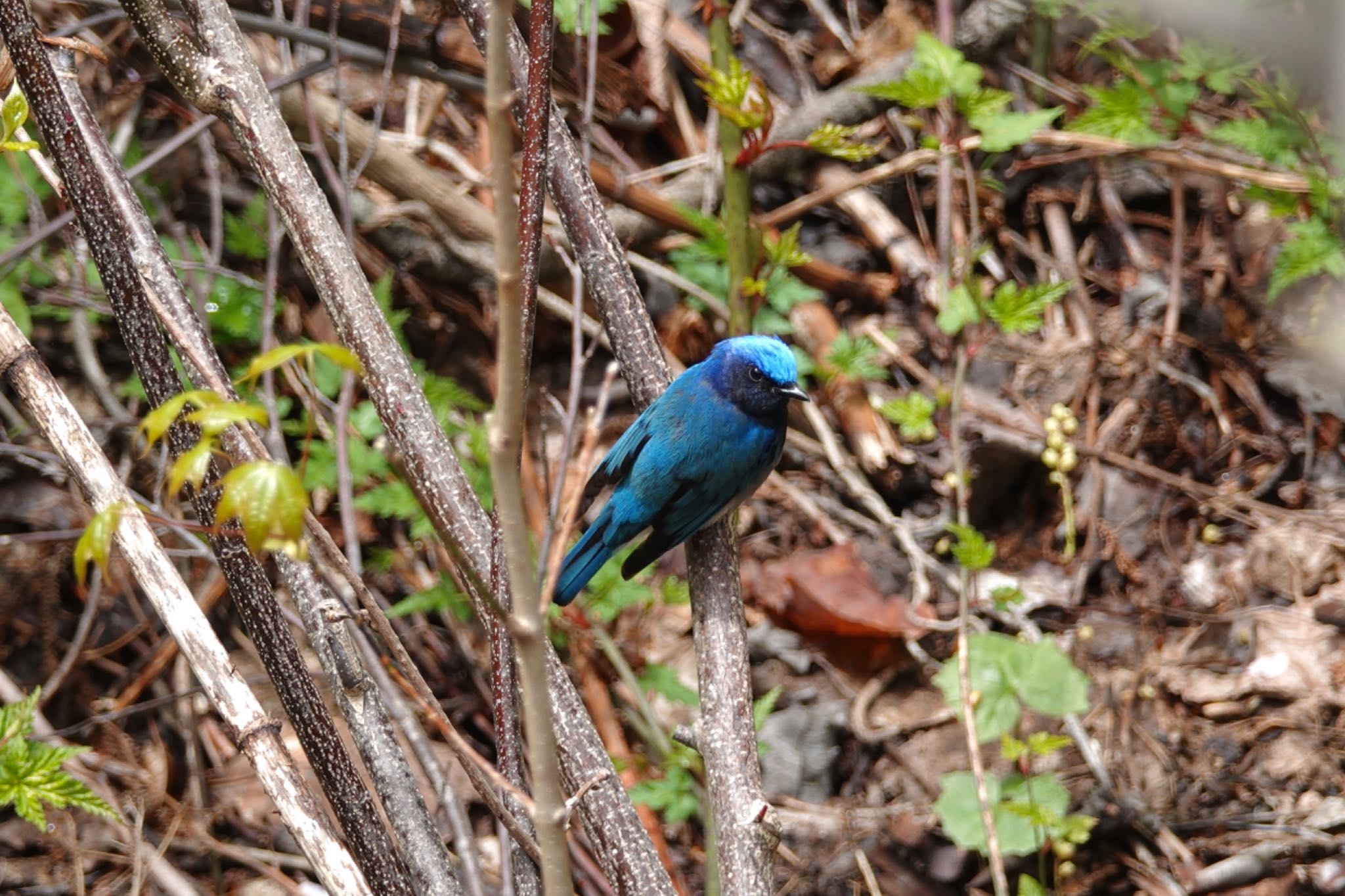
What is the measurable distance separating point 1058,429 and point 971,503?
52cm

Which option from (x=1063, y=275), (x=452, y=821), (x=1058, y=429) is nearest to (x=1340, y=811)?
(x=1058, y=429)

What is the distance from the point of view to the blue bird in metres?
3.31

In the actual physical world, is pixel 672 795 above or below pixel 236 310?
below

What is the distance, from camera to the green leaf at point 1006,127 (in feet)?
13.4

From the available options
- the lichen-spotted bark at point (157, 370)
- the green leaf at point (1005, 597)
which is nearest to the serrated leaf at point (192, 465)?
the lichen-spotted bark at point (157, 370)

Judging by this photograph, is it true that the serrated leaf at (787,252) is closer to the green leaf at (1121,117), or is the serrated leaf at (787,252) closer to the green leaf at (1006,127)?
the green leaf at (1006,127)

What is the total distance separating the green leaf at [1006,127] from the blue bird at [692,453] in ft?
4.07

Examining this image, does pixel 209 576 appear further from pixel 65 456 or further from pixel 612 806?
pixel 612 806

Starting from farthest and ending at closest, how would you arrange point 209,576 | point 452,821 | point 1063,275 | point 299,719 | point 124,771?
point 1063,275 < point 209,576 < point 124,771 < point 452,821 < point 299,719

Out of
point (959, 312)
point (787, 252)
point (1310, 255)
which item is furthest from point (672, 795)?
point (1310, 255)

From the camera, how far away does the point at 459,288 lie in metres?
4.99

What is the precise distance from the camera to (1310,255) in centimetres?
410

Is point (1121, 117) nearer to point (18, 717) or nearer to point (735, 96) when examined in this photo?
point (735, 96)

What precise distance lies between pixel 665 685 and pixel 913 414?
4.77 feet
